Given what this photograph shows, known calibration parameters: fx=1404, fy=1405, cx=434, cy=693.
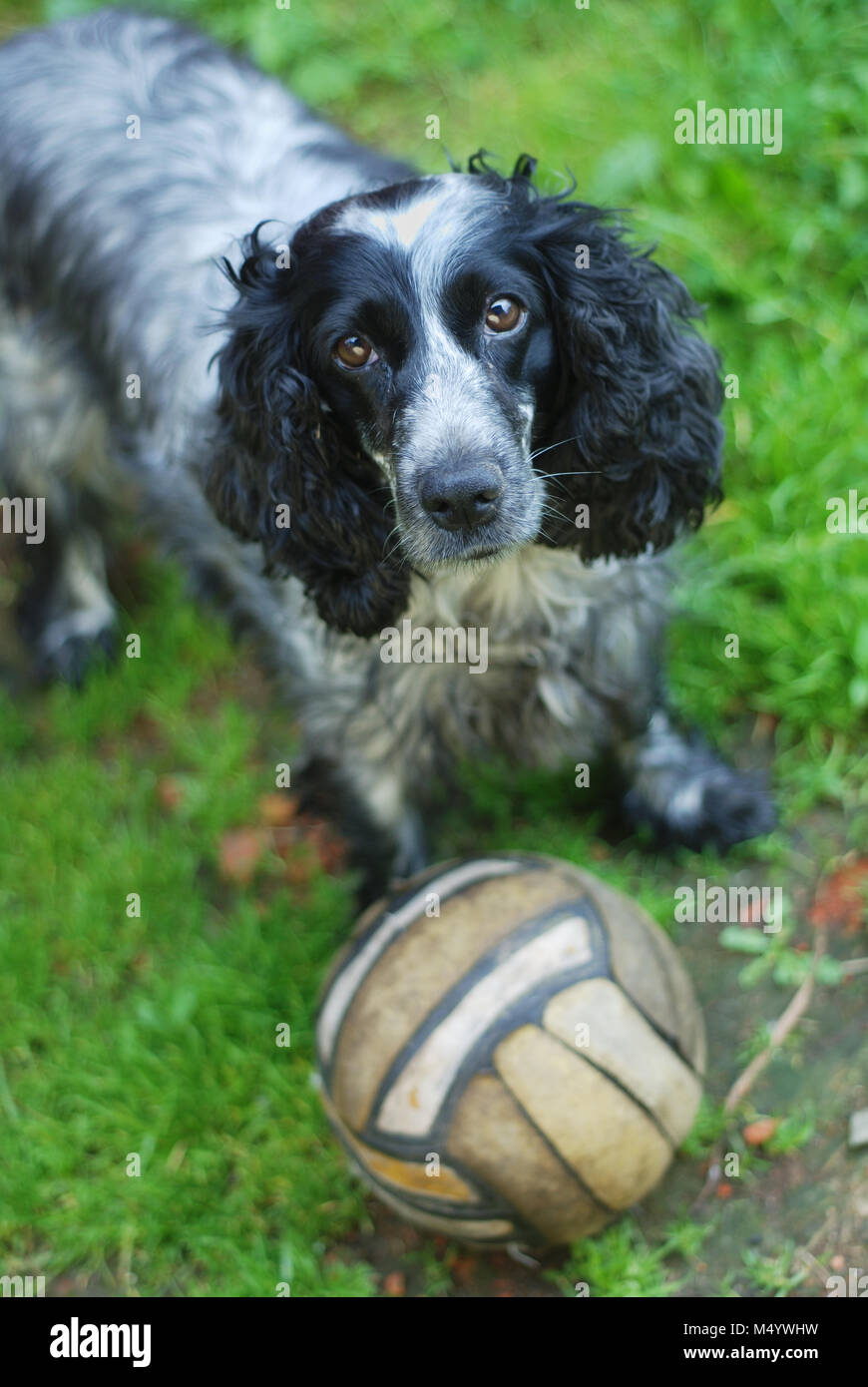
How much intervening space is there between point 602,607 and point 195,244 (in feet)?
5.11

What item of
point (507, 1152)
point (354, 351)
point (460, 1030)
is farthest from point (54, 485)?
point (507, 1152)

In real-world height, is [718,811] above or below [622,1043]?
above

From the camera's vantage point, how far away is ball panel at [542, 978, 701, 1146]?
2922 millimetres

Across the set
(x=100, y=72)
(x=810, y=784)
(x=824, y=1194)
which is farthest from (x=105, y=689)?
(x=824, y=1194)

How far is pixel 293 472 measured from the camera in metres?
3.01

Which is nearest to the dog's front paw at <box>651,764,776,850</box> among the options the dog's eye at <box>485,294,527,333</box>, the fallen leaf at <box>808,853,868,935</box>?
the fallen leaf at <box>808,853,868,935</box>

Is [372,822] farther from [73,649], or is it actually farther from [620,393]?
[73,649]

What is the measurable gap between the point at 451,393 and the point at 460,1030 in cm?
131

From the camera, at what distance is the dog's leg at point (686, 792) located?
3.93 m

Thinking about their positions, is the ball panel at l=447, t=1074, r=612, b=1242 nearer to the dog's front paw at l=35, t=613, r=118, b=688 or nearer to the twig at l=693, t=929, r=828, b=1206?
the twig at l=693, t=929, r=828, b=1206

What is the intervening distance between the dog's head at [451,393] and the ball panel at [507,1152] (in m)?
1.06

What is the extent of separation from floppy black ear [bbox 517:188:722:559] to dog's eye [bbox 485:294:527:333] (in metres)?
0.12

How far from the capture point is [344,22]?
5945 mm

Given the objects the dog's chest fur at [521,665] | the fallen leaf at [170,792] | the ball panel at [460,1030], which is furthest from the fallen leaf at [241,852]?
the ball panel at [460,1030]
